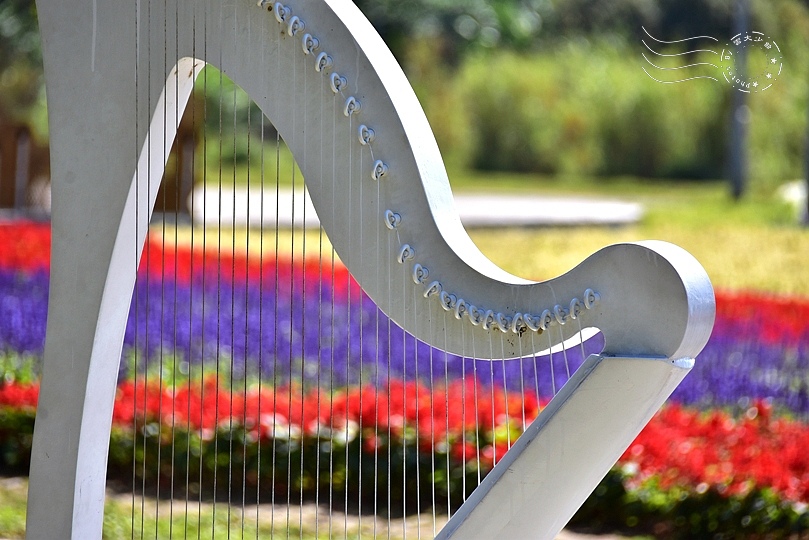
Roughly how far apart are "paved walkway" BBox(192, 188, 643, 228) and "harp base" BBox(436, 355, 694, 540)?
843 cm

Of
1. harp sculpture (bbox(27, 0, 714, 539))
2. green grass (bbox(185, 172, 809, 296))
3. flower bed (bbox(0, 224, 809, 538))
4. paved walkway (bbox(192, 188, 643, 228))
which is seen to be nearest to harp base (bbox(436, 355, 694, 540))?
harp sculpture (bbox(27, 0, 714, 539))

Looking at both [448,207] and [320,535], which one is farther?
[320,535]

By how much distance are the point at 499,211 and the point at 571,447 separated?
1235 centimetres

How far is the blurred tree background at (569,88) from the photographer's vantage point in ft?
49.2

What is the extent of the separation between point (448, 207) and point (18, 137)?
10138 millimetres

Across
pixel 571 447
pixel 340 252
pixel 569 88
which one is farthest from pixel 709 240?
pixel 569 88

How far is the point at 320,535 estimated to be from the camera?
3531mm

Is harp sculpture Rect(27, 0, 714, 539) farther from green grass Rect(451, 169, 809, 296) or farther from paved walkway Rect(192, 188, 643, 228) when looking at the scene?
paved walkway Rect(192, 188, 643, 228)

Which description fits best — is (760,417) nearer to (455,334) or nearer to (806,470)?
(806,470)

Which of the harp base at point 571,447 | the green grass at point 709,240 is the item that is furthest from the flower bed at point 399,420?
the green grass at point 709,240

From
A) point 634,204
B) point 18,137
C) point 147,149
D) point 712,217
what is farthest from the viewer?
point 634,204

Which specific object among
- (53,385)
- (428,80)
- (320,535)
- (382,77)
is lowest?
(320,535)

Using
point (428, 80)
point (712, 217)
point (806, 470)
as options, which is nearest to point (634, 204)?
point (712, 217)

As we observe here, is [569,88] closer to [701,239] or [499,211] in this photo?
[499,211]
